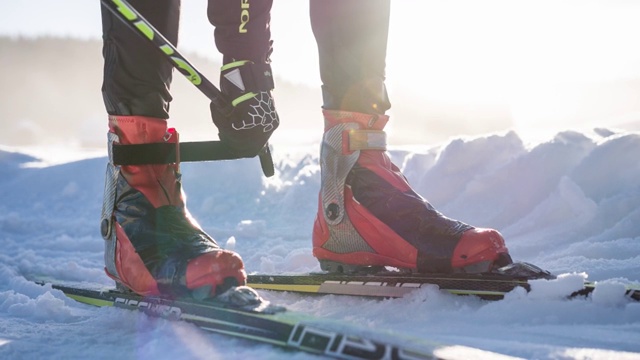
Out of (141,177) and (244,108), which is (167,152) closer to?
(141,177)

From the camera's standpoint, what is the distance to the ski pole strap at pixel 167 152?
2.16 metres

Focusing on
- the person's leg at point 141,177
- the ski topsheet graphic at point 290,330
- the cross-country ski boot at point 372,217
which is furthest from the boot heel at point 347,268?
the ski topsheet graphic at point 290,330

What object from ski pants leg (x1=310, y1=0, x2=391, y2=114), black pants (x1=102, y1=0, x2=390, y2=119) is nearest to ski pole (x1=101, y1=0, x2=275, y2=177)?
black pants (x1=102, y1=0, x2=390, y2=119)

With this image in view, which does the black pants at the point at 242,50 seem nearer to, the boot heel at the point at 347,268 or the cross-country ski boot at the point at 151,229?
the cross-country ski boot at the point at 151,229

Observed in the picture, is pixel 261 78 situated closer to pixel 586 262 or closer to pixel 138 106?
pixel 138 106

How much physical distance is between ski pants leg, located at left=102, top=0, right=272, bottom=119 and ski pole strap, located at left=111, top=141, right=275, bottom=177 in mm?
111

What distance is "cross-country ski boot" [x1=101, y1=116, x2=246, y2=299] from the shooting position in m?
1.91

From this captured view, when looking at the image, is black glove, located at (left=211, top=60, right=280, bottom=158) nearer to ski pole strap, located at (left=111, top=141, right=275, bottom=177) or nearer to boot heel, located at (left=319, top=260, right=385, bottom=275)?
ski pole strap, located at (left=111, top=141, right=275, bottom=177)

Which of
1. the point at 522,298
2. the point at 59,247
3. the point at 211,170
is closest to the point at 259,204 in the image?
the point at 211,170

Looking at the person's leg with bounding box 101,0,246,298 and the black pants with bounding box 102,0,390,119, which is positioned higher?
the black pants with bounding box 102,0,390,119

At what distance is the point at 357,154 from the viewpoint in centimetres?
265

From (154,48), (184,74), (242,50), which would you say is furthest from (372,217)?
(154,48)

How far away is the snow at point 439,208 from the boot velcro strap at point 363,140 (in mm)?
618

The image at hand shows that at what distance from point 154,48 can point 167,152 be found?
351mm
